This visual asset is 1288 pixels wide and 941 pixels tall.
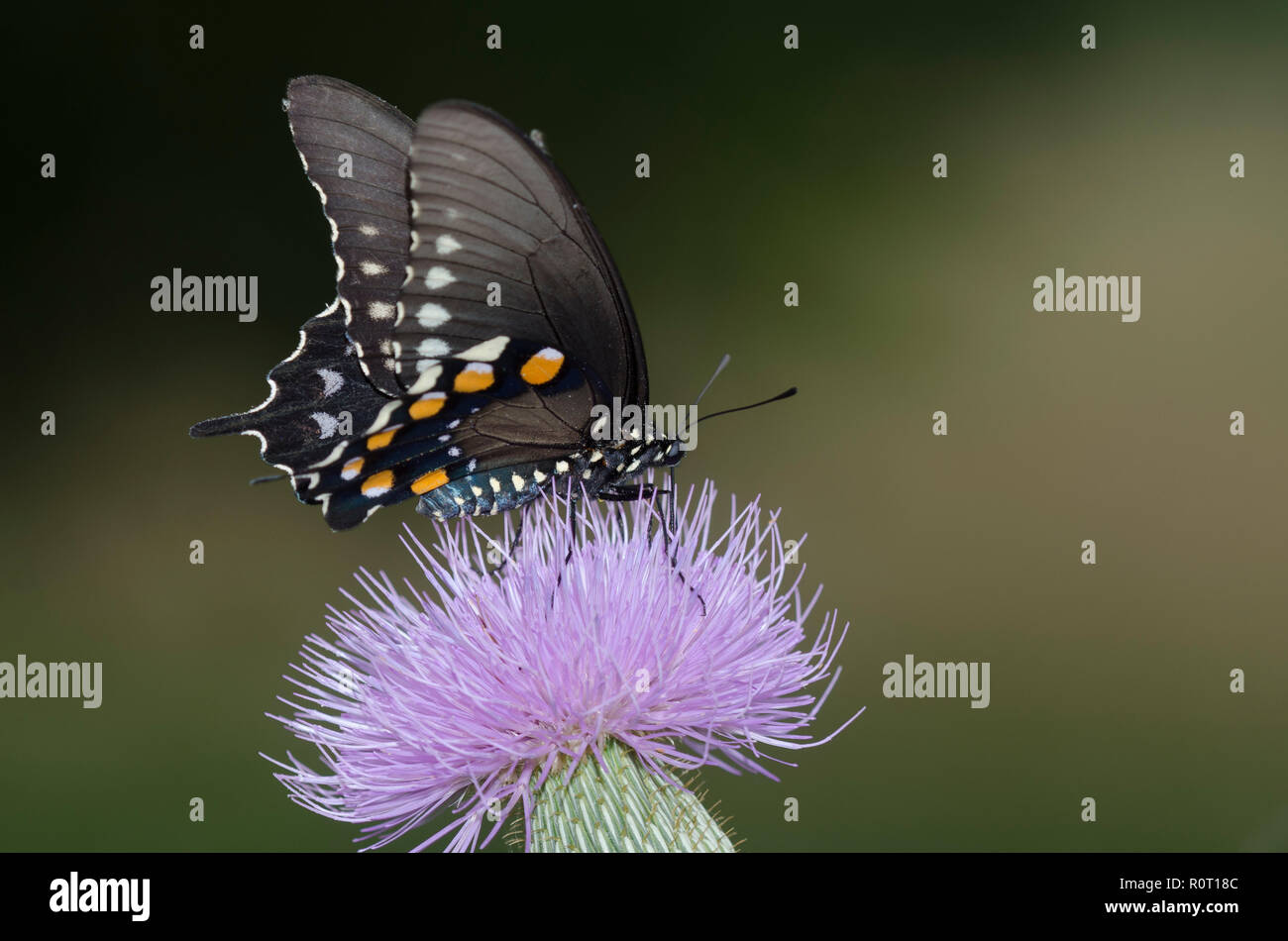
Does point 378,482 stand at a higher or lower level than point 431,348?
lower

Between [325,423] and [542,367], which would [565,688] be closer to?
[542,367]

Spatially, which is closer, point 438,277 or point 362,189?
point 438,277

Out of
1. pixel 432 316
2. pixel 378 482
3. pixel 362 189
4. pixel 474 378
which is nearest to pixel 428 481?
pixel 378 482

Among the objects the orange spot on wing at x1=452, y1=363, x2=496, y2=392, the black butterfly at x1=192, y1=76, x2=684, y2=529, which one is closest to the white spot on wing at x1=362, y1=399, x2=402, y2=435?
the black butterfly at x1=192, y1=76, x2=684, y2=529

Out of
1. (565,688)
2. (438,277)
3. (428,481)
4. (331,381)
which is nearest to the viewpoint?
(565,688)

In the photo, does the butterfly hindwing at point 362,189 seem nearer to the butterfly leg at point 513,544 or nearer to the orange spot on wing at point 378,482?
the orange spot on wing at point 378,482

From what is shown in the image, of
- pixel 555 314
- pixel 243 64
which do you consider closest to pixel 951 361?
pixel 243 64

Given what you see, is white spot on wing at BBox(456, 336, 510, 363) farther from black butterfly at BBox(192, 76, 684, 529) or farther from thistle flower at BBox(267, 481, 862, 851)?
thistle flower at BBox(267, 481, 862, 851)
